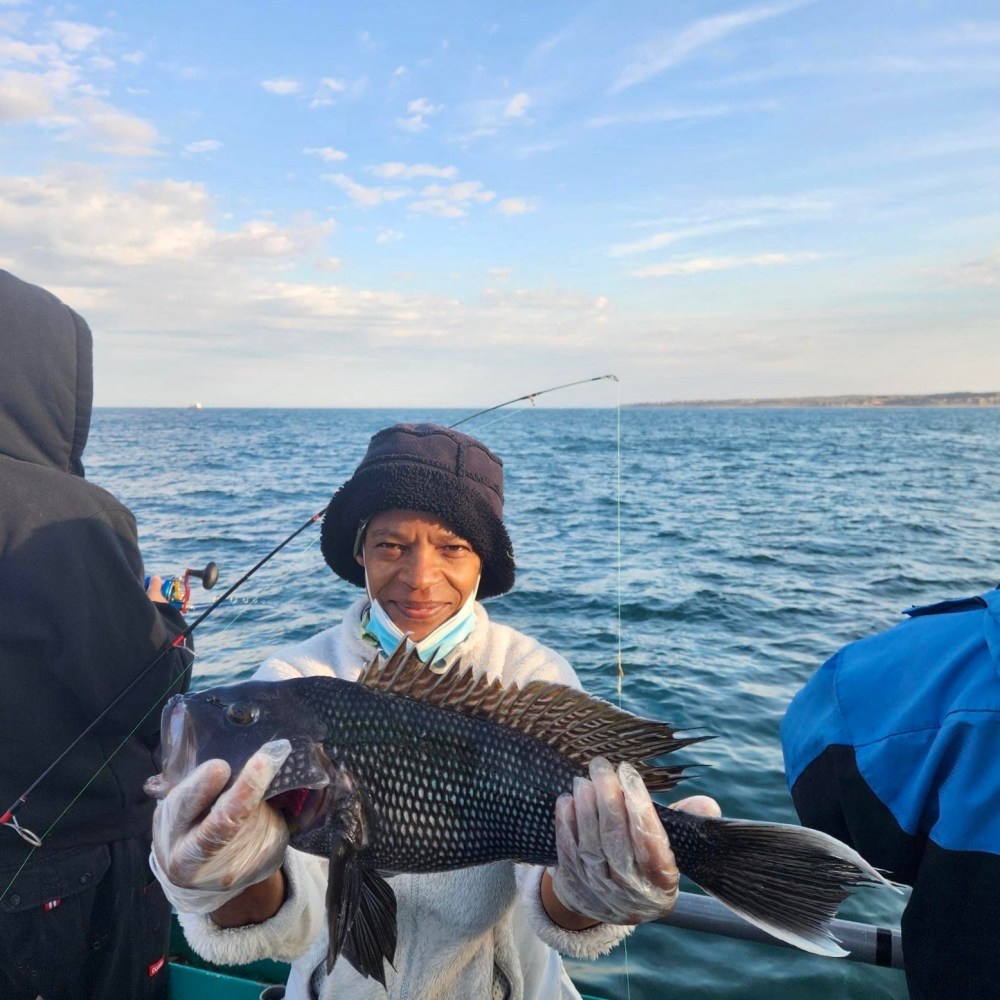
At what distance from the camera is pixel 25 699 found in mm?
2902

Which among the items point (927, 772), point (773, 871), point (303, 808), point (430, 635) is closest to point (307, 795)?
point (303, 808)

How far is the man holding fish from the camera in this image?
82.4 inches

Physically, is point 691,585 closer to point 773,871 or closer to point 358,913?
point 773,871

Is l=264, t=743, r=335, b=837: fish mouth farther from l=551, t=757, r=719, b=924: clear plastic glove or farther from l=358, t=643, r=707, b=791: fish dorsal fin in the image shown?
l=551, t=757, r=719, b=924: clear plastic glove

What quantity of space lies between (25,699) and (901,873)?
295cm

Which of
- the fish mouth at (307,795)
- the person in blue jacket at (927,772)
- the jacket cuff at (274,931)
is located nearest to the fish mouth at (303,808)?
the fish mouth at (307,795)

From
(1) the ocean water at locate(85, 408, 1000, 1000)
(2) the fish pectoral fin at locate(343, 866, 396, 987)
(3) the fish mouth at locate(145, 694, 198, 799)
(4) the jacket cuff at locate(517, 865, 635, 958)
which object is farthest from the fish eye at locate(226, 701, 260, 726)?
(1) the ocean water at locate(85, 408, 1000, 1000)

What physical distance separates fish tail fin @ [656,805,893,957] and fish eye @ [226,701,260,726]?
3.95ft

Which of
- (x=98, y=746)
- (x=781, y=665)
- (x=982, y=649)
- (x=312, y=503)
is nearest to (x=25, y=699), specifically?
(x=98, y=746)

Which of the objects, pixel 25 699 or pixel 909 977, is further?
pixel 25 699

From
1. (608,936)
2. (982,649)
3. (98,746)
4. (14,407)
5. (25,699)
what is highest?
(14,407)

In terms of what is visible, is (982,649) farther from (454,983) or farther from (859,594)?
(859,594)

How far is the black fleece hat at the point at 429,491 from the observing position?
9.75ft

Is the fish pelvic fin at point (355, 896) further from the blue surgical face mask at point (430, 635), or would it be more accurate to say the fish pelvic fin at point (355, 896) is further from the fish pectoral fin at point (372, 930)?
the blue surgical face mask at point (430, 635)
